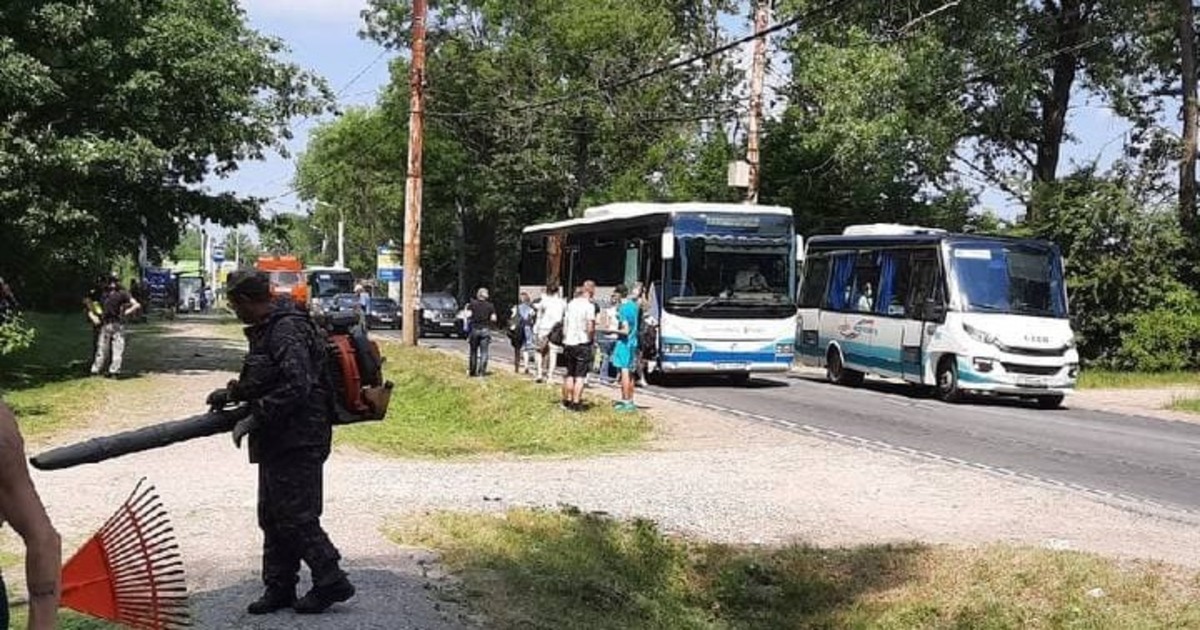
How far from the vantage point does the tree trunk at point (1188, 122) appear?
3111 centimetres

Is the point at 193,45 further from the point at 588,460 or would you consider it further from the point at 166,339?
the point at 166,339

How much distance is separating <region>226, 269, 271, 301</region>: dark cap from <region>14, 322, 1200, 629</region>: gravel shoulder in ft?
5.29

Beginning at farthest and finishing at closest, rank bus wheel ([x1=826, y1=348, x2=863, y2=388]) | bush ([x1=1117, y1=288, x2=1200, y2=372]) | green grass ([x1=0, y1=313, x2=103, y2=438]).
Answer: bush ([x1=1117, y1=288, x2=1200, y2=372])
bus wheel ([x1=826, y1=348, x2=863, y2=388])
green grass ([x1=0, y1=313, x2=103, y2=438])

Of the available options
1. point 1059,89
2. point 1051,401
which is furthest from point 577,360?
point 1059,89

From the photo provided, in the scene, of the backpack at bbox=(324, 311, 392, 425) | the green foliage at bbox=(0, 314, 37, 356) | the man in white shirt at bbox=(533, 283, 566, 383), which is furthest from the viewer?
the man in white shirt at bbox=(533, 283, 566, 383)

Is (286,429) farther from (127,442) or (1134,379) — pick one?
(1134,379)

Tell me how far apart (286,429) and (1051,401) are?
1892 cm

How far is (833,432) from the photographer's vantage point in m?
16.6

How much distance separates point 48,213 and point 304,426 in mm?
16307

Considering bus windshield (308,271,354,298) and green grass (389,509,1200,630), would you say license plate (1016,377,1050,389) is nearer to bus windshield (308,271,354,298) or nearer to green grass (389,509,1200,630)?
green grass (389,509,1200,630)

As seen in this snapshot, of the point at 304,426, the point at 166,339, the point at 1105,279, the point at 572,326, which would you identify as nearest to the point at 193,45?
the point at 572,326

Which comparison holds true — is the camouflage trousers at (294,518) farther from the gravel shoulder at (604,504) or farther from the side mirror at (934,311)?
the side mirror at (934,311)

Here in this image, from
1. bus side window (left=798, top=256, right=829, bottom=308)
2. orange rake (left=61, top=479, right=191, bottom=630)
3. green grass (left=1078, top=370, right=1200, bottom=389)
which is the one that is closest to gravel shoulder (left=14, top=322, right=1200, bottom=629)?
orange rake (left=61, top=479, right=191, bottom=630)

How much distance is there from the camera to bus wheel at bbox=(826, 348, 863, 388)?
85.7ft
